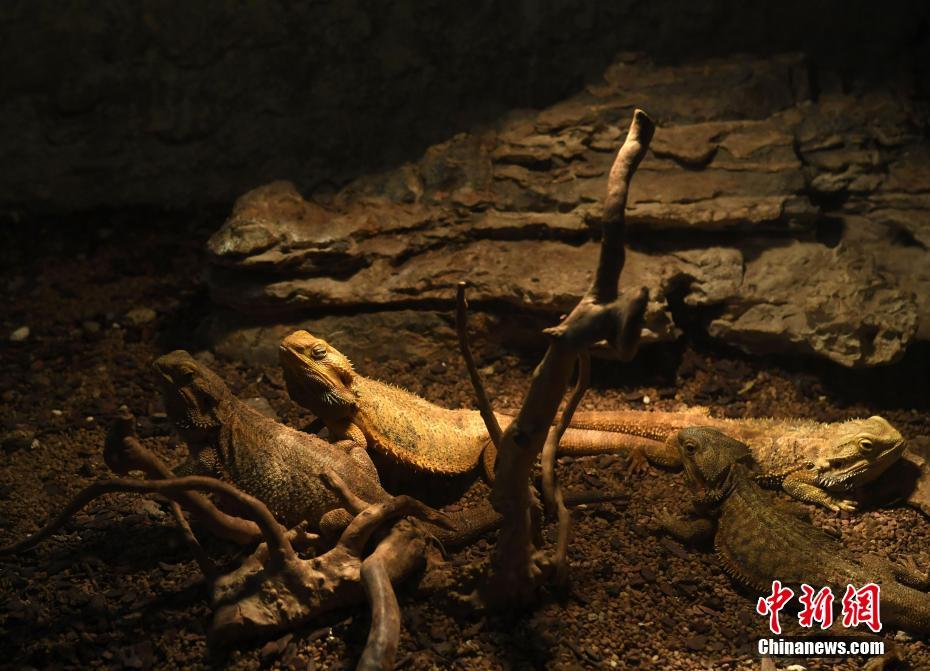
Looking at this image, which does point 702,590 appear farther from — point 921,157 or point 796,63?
point 796,63

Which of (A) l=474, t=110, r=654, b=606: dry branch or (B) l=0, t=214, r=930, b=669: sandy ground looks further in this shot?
(B) l=0, t=214, r=930, b=669: sandy ground

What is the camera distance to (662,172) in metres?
5.63

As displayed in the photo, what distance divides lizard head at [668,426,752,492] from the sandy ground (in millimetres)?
160

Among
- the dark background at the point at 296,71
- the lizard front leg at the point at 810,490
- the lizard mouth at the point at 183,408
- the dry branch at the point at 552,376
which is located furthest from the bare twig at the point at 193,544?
the dark background at the point at 296,71

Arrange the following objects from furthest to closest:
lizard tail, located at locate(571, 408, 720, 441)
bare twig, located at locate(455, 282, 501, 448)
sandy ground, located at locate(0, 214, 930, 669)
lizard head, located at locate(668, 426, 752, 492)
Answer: lizard tail, located at locate(571, 408, 720, 441), lizard head, located at locate(668, 426, 752, 492), sandy ground, located at locate(0, 214, 930, 669), bare twig, located at locate(455, 282, 501, 448)

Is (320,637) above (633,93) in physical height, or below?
below

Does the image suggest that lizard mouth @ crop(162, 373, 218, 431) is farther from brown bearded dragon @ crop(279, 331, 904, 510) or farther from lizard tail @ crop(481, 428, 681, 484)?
lizard tail @ crop(481, 428, 681, 484)

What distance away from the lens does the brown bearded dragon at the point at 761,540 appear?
3.62 metres

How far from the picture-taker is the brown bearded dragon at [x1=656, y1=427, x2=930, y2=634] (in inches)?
143

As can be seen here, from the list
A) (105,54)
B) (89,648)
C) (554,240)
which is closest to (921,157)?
(554,240)

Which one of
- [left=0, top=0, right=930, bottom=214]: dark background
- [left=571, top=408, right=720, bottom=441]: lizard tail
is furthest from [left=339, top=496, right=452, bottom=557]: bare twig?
[left=0, top=0, right=930, bottom=214]: dark background

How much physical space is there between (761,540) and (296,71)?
4.91 meters

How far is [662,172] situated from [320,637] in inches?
144

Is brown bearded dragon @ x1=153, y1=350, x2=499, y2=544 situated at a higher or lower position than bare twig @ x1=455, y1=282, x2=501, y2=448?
lower
